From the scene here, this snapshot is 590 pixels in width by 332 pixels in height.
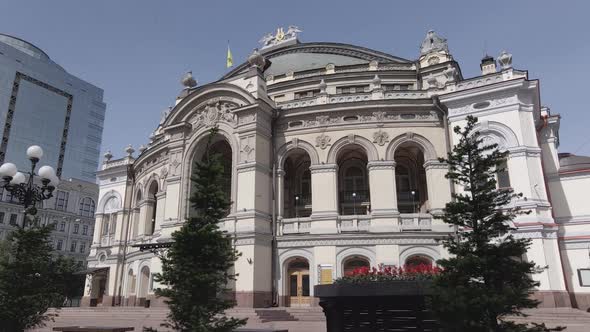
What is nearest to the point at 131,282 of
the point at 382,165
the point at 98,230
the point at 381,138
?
the point at 98,230

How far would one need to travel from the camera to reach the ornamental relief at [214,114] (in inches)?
1122

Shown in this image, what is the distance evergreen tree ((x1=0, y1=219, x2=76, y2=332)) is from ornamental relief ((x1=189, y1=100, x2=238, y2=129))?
1573cm

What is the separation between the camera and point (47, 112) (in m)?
84.3

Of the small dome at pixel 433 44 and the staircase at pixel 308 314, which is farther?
the small dome at pixel 433 44

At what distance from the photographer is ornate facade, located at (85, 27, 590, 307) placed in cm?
2416

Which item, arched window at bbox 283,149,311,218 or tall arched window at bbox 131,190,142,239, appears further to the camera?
tall arched window at bbox 131,190,142,239

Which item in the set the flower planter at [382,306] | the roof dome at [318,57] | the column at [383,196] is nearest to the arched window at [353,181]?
the column at [383,196]

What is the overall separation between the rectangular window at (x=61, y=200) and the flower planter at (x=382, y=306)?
65.8 meters

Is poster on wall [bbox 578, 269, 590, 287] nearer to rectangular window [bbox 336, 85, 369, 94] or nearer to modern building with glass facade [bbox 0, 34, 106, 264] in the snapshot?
rectangular window [bbox 336, 85, 369, 94]

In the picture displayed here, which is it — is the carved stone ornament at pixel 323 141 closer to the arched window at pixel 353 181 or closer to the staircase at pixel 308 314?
the arched window at pixel 353 181

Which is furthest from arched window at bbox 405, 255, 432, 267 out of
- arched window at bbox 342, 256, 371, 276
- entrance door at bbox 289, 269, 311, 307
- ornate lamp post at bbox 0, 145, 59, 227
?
ornate lamp post at bbox 0, 145, 59, 227

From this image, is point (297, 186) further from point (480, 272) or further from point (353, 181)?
point (480, 272)

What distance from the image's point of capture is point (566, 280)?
2347 centimetres

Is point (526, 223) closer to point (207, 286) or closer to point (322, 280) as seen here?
point (322, 280)
